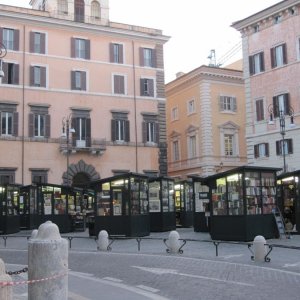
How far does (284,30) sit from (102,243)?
1107 inches

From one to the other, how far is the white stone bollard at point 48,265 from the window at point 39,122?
3662cm

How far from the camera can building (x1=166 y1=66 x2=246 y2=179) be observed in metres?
52.3

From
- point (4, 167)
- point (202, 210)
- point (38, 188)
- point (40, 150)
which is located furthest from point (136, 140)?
point (202, 210)

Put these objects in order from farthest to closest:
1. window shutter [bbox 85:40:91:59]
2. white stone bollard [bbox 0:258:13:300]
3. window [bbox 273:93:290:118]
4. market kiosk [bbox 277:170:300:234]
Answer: window shutter [bbox 85:40:91:59] < window [bbox 273:93:290:118] < market kiosk [bbox 277:170:300:234] < white stone bollard [bbox 0:258:13:300]

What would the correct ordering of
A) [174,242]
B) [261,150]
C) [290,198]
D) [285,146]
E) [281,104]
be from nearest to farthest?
[174,242], [290,198], [285,146], [281,104], [261,150]

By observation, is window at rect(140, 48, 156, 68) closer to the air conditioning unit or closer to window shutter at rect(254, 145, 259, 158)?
the air conditioning unit

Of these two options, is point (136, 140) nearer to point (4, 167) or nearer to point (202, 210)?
point (4, 167)

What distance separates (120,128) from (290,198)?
24.7 metres

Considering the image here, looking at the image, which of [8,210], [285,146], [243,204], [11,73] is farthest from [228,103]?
[243,204]

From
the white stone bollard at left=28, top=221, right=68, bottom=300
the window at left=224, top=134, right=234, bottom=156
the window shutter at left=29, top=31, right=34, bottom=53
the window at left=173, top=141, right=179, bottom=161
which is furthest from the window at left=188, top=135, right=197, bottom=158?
the white stone bollard at left=28, top=221, right=68, bottom=300

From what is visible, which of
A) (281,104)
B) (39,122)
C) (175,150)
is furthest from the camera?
(175,150)

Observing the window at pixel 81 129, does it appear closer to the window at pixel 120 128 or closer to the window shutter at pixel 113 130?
the window shutter at pixel 113 130

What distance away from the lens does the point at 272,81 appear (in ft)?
137

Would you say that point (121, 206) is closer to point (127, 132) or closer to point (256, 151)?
point (256, 151)
